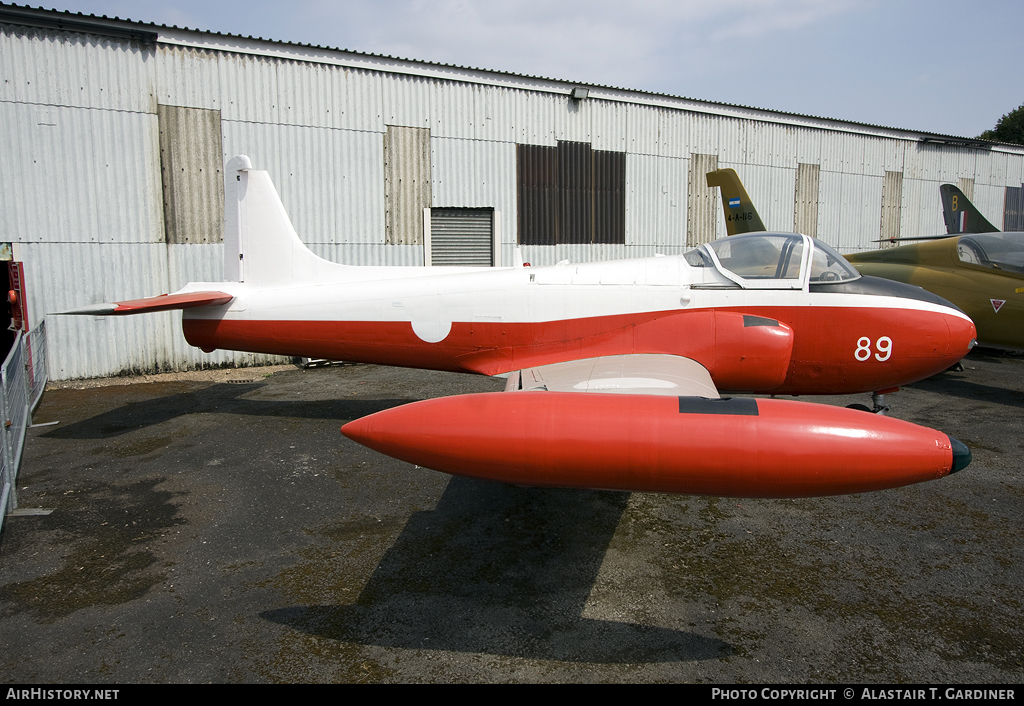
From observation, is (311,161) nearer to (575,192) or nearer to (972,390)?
(575,192)

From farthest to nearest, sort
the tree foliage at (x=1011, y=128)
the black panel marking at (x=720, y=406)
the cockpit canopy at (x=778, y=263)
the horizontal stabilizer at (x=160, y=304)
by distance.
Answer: the tree foliage at (x=1011, y=128), the horizontal stabilizer at (x=160, y=304), the cockpit canopy at (x=778, y=263), the black panel marking at (x=720, y=406)

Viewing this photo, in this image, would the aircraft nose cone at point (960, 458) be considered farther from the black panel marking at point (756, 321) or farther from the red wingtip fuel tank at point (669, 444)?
the black panel marking at point (756, 321)

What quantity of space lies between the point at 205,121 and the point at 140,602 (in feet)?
32.5

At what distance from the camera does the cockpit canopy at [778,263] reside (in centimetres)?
545

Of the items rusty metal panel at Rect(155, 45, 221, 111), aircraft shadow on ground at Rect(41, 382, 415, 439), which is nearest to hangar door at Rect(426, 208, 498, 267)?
rusty metal panel at Rect(155, 45, 221, 111)

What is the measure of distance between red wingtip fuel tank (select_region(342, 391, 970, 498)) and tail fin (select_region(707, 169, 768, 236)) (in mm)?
11236

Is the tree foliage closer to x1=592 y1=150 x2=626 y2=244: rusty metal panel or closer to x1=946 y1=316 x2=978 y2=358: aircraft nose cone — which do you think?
x1=592 y1=150 x2=626 y2=244: rusty metal panel

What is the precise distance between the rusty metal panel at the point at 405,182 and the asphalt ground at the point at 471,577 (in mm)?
7126

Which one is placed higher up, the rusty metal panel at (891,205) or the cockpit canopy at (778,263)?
the rusty metal panel at (891,205)

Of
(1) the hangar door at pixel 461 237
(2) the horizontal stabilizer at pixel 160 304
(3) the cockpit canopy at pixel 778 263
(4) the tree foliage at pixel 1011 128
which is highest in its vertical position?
(4) the tree foliage at pixel 1011 128

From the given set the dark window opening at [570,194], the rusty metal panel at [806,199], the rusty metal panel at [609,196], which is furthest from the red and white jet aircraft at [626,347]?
the rusty metal panel at [806,199]

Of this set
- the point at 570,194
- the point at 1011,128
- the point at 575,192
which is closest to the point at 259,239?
the point at 570,194
